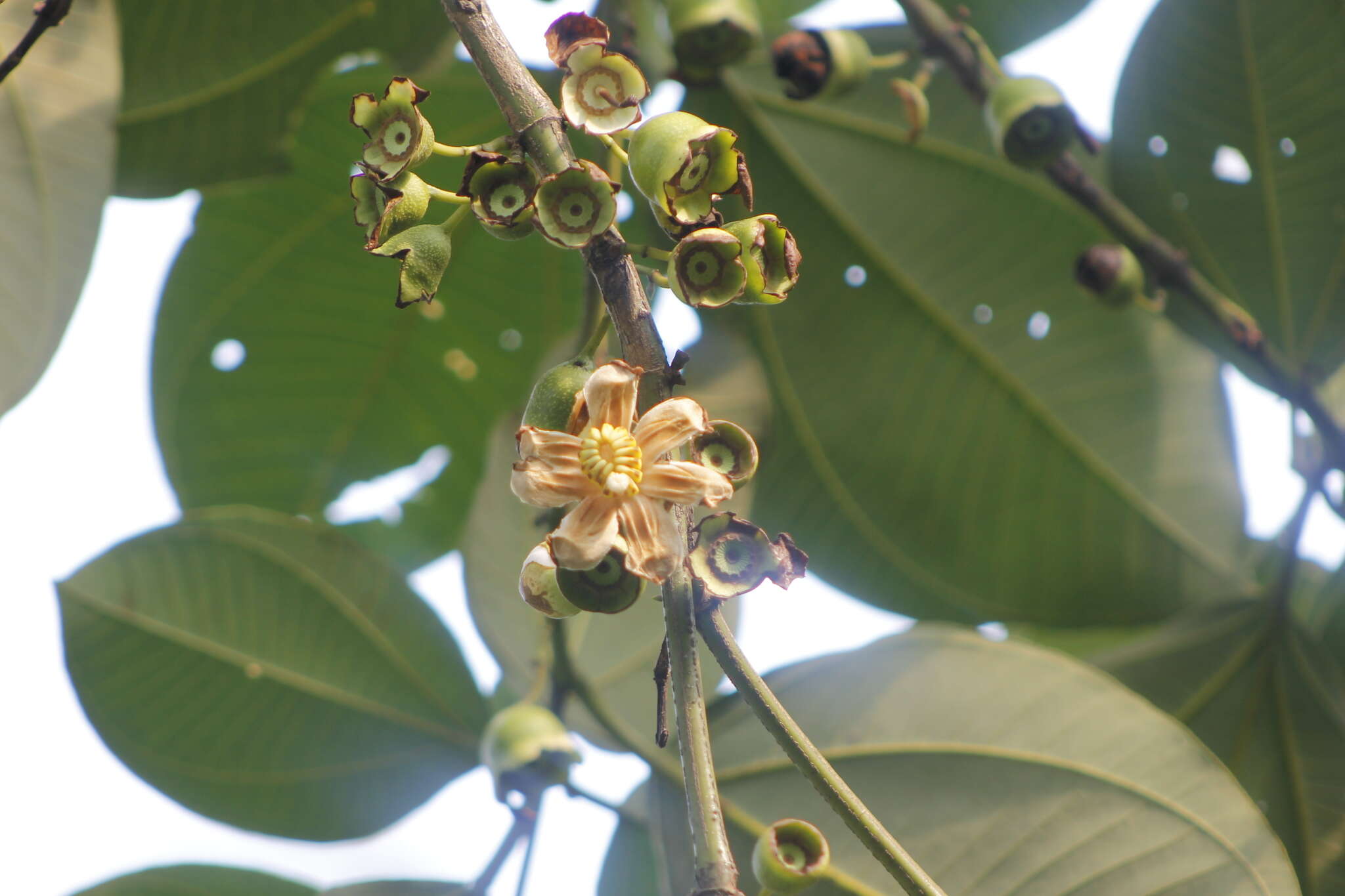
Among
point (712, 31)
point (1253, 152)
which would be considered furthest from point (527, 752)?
point (1253, 152)

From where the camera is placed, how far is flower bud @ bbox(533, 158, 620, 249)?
1.81ft

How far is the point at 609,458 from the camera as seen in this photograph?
56 centimetres

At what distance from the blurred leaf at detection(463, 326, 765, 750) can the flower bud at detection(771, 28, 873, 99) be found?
1.11 feet

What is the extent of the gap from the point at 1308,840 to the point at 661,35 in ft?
4.18

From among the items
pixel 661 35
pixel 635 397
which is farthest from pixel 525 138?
pixel 661 35

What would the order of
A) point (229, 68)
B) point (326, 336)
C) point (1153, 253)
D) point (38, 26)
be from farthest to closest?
point (326, 336) → point (229, 68) → point (1153, 253) → point (38, 26)

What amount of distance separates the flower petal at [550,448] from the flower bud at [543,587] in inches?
1.8

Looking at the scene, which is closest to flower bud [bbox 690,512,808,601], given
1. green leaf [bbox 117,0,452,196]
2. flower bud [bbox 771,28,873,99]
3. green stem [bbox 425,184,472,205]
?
green stem [bbox 425,184,472,205]

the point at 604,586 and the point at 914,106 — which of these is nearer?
the point at 604,586

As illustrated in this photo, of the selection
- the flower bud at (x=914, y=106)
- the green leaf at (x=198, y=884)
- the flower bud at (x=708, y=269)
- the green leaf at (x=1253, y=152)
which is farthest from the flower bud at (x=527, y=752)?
the green leaf at (x=1253, y=152)

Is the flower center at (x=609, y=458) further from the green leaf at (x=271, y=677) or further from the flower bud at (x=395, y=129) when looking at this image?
the green leaf at (x=271, y=677)

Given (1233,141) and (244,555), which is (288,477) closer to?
(244,555)

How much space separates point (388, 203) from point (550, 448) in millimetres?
175

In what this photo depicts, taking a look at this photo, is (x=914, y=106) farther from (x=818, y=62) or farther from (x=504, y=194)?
(x=504, y=194)
